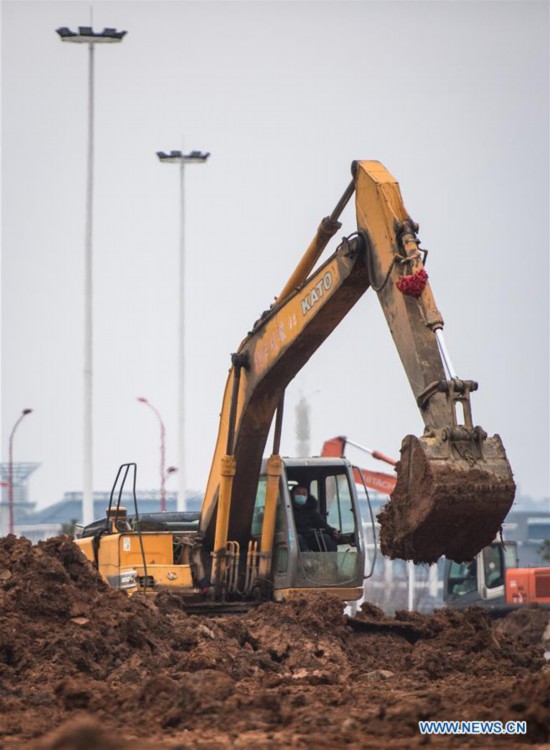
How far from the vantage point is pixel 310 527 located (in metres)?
18.9

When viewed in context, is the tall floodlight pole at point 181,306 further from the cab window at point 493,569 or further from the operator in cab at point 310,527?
the operator in cab at point 310,527

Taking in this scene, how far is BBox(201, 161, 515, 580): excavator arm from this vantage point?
508 inches

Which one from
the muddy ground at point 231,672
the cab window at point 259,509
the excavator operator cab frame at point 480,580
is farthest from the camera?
the excavator operator cab frame at point 480,580

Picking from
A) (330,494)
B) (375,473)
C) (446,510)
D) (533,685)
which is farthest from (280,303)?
(375,473)

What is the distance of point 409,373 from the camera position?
1394 cm

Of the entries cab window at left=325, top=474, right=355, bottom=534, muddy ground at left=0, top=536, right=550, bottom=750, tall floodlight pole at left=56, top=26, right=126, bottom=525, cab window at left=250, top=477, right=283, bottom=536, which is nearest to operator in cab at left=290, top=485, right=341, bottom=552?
cab window at left=325, top=474, right=355, bottom=534

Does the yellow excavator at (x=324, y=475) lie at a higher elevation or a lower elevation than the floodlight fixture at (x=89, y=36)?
lower

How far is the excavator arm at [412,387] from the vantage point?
1290 cm

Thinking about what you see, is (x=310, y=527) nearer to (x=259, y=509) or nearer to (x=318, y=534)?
(x=318, y=534)

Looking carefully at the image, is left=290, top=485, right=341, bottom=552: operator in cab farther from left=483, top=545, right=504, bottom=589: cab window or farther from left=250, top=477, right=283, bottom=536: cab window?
left=483, top=545, right=504, bottom=589: cab window

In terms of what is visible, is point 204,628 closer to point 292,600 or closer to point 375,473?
point 292,600

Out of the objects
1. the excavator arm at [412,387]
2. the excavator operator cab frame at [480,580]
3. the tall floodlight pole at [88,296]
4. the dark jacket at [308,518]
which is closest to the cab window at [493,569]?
the excavator operator cab frame at [480,580]

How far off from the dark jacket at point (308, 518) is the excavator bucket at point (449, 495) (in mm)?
5415

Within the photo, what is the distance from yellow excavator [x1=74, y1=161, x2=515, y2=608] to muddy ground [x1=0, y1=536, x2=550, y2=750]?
0.97m
